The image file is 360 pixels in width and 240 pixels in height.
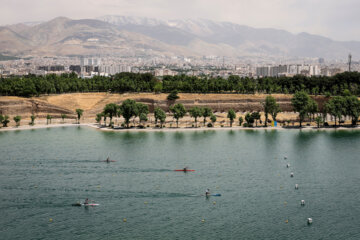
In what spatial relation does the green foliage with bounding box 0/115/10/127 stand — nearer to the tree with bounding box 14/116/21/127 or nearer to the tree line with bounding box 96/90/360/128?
the tree with bounding box 14/116/21/127

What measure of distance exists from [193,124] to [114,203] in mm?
56030

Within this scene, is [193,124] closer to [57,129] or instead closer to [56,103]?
[57,129]

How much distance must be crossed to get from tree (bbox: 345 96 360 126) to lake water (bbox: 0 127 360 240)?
1523 cm

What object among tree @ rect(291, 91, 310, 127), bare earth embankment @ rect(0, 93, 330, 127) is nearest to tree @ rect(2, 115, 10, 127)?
bare earth embankment @ rect(0, 93, 330, 127)

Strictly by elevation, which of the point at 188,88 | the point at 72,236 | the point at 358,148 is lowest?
the point at 72,236

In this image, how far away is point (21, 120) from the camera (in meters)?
108

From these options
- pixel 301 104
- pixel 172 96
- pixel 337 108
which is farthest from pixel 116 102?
pixel 337 108

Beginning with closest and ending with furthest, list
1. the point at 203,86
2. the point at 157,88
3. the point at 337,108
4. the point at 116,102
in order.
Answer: the point at 337,108, the point at 116,102, the point at 203,86, the point at 157,88

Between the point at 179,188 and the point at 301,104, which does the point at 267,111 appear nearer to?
the point at 301,104

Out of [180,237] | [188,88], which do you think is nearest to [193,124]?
[188,88]

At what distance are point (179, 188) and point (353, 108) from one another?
198ft

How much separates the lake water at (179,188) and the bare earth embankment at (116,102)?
2961 cm

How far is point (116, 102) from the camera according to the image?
118m

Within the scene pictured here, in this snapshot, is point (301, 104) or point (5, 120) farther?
point (5, 120)
